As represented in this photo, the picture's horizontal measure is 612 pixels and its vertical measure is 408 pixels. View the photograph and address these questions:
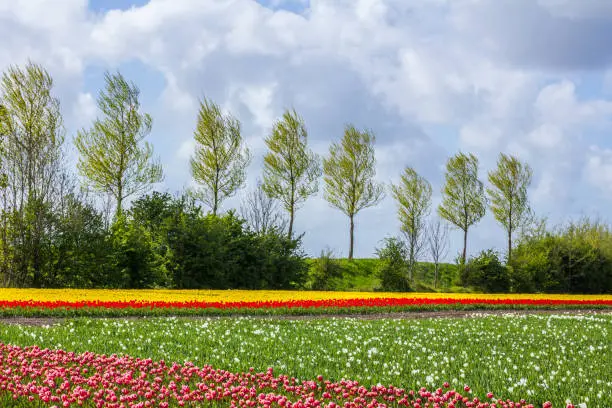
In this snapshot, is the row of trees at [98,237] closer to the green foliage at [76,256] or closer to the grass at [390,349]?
the green foliage at [76,256]

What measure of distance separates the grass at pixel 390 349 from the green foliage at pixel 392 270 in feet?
80.3

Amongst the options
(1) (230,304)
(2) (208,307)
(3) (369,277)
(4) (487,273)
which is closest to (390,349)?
(2) (208,307)

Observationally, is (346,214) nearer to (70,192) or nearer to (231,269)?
(231,269)

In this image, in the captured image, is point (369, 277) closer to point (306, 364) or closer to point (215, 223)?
point (215, 223)

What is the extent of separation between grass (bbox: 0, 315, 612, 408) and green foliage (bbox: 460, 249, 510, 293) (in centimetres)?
2758

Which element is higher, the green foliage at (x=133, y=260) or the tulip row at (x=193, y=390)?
the green foliage at (x=133, y=260)

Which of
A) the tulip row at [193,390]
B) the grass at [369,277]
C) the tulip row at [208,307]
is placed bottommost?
the tulip row at [193,390]

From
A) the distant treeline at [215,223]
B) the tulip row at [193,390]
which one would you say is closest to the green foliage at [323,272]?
the distant treeline at [215,223]

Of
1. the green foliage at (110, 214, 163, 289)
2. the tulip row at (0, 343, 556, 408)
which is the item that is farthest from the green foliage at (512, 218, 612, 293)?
the tulip row at (0, 343, 556, 408)

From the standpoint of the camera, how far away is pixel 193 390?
883cm

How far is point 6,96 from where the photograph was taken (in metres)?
40.1

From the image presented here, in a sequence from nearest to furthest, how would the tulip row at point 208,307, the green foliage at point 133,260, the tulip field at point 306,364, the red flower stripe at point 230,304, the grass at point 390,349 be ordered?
the tulip field at point 306,364 → the grass at point 390,349 → the tulip row at point 208,307 → the red flower stripe at point 230,304 → the green foliage at point 133,260

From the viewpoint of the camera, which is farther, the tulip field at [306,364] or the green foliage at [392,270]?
the green foliage at [392,270]

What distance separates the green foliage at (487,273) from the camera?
45.9 meters
